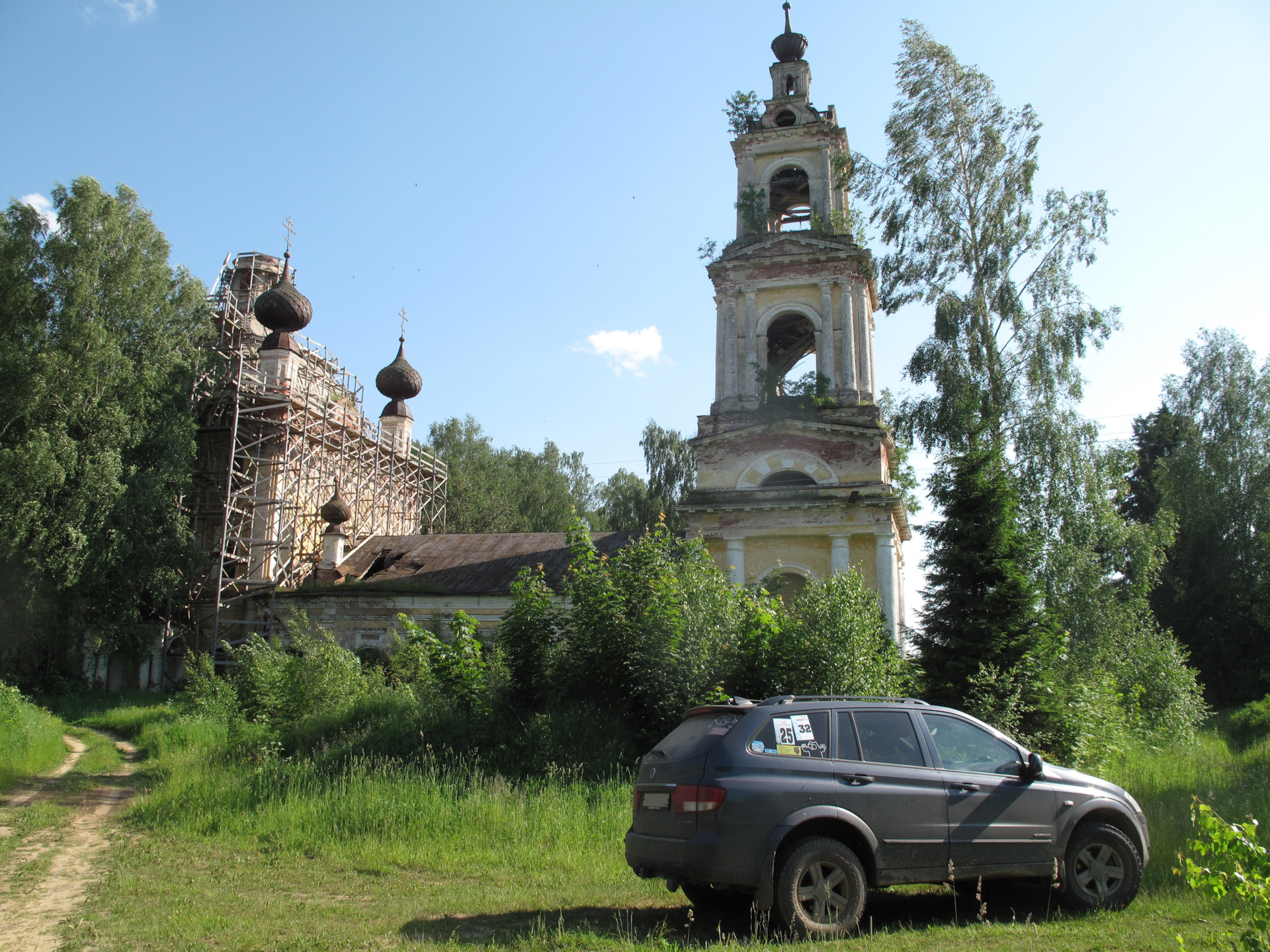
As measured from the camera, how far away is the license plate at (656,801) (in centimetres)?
586

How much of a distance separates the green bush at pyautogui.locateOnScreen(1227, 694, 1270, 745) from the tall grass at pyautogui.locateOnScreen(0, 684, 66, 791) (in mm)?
21998

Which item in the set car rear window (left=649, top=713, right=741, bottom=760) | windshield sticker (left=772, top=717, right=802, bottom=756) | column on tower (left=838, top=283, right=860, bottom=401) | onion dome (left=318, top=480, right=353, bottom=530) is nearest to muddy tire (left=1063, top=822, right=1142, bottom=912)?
windshield sticker (left=772, top=717, right=802, bottom=756)

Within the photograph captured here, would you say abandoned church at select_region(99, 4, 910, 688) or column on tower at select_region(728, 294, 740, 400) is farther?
column on tower at select_region(728, 294, 740, 400)

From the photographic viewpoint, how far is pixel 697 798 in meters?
5.62

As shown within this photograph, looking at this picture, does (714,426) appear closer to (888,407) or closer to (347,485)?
(888,407)

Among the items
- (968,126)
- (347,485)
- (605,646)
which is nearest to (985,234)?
(968,126)

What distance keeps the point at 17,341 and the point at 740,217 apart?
59.6 ft

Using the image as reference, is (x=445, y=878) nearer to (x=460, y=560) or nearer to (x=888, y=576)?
(x=888, y=576)

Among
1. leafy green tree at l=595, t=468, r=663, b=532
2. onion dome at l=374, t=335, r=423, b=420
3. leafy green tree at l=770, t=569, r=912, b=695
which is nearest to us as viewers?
leafy green tree at l=770, t=569, r=912, b=695

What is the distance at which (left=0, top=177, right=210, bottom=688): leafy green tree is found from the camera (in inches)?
822

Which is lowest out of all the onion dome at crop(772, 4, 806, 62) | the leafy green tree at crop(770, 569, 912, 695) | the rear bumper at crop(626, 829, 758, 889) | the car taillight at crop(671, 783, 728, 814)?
the rear bumper at crop(626, 829, 758, 889)

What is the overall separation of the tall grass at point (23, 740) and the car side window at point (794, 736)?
11.6 m

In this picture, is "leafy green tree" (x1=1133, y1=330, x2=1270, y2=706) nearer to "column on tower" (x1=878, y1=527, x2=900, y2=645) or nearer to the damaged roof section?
"column on tower" (x1=878, y1=527, x2=900, y2=645)

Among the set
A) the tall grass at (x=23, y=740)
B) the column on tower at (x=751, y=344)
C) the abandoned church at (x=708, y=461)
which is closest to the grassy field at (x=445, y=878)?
the tall grass at (x=23, y=740)
